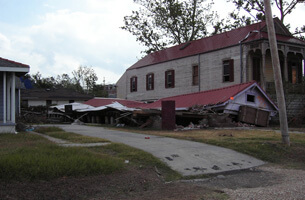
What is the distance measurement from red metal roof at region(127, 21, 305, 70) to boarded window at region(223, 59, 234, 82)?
131 cm

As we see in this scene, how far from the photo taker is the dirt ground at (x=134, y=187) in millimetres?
5430

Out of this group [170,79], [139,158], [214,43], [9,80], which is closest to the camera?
[139,158]

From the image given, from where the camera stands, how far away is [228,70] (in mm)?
25031

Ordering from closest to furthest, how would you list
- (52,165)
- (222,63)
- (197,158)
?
(52,165), (197,158), (222,63)

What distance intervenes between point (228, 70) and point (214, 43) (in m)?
3.32

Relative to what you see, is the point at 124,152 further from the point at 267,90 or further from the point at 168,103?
the point at 267,90

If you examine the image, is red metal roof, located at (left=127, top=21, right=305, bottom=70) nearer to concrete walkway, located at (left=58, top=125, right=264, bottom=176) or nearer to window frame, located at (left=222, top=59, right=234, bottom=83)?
window frame, located at (left=222, top=59, right=234, bottom=83)

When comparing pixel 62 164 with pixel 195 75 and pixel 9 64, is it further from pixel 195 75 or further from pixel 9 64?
pixel 195 75

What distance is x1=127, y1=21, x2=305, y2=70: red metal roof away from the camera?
2420 cm

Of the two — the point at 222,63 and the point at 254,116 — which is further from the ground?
the point at 222,63

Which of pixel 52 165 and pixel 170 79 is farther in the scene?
pixel 170 79

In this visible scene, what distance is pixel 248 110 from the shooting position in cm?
2000

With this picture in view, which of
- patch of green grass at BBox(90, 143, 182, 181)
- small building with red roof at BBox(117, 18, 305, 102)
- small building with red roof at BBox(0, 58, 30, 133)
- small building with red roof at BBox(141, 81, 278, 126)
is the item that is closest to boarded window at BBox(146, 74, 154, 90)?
small building with red roof at BBox(117, 18, 305, 102)

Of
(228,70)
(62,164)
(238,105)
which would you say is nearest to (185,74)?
(228,70)
